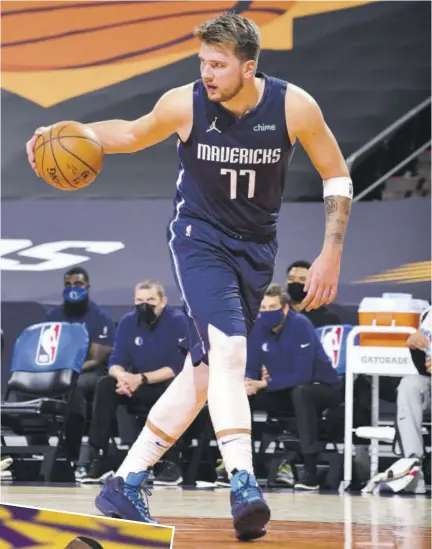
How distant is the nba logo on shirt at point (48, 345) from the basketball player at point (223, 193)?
180 inches

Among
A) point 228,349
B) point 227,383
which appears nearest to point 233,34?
point 228,349

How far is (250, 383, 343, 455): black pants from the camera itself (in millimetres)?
7531

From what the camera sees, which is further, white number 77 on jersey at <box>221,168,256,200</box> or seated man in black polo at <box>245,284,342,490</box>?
seated man in black polo at <box>245,284,342,490</box>

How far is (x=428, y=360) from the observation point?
718 cm

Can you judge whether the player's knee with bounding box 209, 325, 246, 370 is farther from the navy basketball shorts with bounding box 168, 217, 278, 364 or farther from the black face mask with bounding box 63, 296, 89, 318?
the black face mask with bounding box 63, 296, 89, 318

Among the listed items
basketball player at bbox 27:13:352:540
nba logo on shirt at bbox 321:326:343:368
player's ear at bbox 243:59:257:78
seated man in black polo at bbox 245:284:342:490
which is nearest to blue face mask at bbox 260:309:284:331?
seated man in black polo at bbox 245:284:342:490

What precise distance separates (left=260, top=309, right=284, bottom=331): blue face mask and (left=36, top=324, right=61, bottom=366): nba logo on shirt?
62.6 inches

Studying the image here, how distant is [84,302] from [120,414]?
98 centimetres

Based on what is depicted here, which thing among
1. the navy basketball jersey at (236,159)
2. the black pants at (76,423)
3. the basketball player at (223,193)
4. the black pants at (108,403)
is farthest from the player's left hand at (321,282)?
the black pants at (76,423)

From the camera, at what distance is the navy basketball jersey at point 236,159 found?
362cm

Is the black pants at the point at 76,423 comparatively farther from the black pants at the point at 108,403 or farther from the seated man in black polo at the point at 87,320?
the black pants at the point at 108,403

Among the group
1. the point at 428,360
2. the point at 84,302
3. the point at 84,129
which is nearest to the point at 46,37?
the point at 84,302

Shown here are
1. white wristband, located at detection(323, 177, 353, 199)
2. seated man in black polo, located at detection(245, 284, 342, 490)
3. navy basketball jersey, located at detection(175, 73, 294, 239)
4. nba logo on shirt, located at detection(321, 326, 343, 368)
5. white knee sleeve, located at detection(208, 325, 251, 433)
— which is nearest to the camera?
white knee sleeve, located at detection(208, 325, 251, 433)

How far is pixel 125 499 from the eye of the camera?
3.64m
